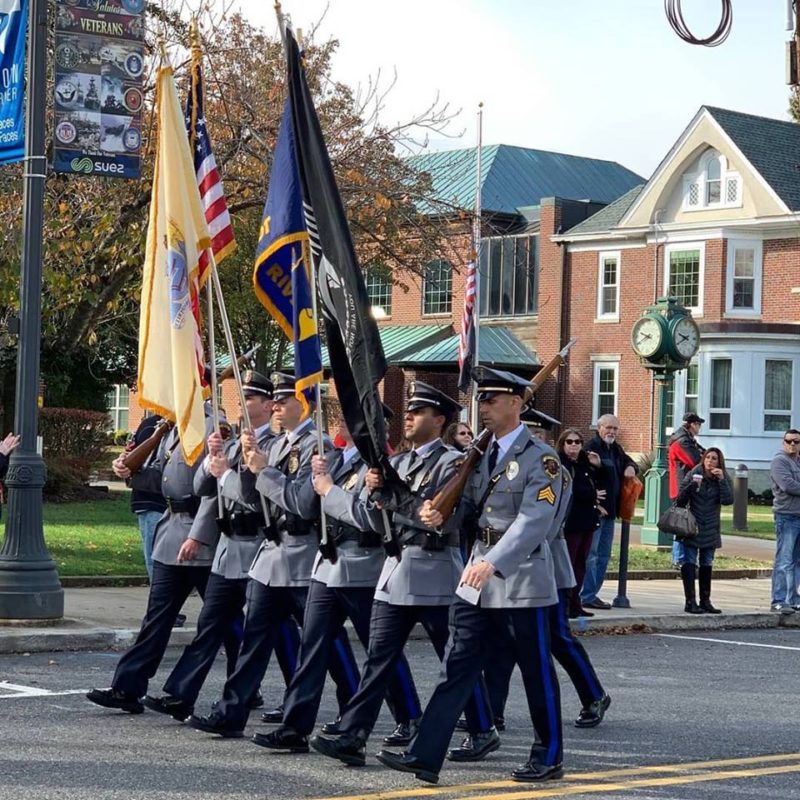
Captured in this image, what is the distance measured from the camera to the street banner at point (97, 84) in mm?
13297

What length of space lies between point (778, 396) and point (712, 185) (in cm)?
600

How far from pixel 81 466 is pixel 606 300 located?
2015cm

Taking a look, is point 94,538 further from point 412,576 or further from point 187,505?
point 412,576

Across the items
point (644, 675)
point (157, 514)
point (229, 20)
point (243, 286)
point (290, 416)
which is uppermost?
point (229, 20)

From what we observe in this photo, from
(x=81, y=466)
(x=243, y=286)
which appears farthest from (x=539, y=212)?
(x=81, y=466)

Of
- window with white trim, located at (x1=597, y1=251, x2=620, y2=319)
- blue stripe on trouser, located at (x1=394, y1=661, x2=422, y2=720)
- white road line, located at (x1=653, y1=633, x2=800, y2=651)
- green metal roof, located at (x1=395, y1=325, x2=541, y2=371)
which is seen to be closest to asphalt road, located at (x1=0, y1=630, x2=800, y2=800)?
blue stripe on trouser, located at (x1=394, y1=661, x2=422, y2=720)

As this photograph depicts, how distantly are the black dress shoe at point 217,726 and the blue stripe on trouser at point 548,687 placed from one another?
1.83 metres

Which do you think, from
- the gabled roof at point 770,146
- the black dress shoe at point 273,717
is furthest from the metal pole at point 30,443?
the gabled roof at point 770,146

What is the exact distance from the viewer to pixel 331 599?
8.37 metres

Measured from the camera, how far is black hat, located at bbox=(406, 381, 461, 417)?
814 centimetres

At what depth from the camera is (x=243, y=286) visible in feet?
109

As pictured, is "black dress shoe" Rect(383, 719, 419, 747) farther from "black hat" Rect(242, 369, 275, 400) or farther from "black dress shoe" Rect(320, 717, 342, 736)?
"black hat" Rect(242, 369, 275, 400)

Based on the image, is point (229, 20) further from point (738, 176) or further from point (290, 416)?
point (738, 176)

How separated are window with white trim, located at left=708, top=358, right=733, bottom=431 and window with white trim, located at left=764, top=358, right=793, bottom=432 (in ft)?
3.27
